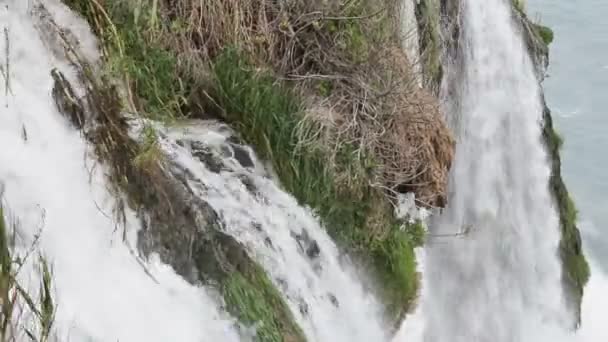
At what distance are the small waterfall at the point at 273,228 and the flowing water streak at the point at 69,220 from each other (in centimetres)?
49

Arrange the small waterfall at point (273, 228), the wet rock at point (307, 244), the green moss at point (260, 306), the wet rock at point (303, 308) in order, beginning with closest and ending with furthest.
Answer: the green moss at point (260, 306), the small waterfall at point (273, 228), the wet rock at point (303, 308), the wet rock at point (307, 244)

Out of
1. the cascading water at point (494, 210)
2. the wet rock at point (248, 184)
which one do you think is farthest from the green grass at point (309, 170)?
the cascading water at point (494, 210)

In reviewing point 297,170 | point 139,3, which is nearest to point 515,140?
point 297,170

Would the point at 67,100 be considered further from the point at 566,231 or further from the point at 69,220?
the point at 566,231

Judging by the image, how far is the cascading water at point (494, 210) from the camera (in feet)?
19.9

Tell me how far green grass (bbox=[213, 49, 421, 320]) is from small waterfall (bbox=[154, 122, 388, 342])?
0.35 ft

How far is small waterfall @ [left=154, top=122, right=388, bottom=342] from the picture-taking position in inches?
147

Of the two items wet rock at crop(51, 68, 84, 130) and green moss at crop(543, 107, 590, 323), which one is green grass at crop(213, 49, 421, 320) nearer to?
wet rock at crop(51, 68, 84, 130)

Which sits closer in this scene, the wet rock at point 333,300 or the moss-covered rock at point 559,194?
the wet rock at point 333,300

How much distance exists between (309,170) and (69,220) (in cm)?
157

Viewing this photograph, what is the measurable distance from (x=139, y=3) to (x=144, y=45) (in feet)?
0.64

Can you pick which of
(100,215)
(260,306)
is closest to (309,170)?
(260,306)

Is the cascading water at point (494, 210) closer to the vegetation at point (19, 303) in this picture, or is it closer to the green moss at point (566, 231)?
the green moss at point (566, 231)

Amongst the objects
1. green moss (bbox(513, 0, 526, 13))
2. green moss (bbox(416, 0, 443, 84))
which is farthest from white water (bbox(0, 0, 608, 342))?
green moss (bbox(416, 0, 443, 84))
